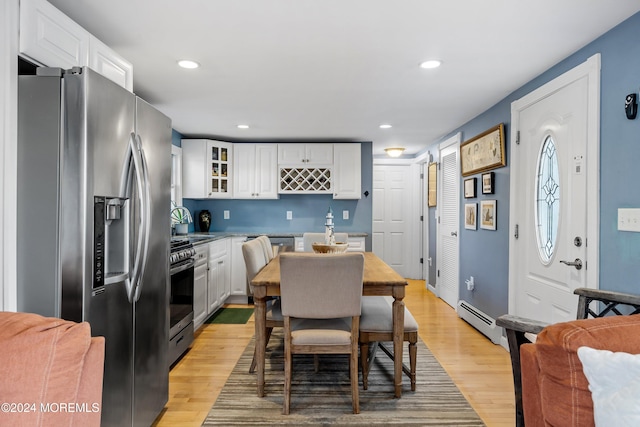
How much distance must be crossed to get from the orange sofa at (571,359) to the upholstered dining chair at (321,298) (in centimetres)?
121


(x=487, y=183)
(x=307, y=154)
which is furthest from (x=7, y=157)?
(x=307, y=154)

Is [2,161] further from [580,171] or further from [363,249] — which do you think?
[363,249]

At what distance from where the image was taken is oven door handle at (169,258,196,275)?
2.91 metres

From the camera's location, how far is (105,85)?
1627mm

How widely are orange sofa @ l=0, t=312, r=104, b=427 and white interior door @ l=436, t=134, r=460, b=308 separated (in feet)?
14.0

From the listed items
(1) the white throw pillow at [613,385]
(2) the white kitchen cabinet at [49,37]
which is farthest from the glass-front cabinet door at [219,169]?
(1) the white throw pillow at [613,385]

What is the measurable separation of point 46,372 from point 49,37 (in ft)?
4.92

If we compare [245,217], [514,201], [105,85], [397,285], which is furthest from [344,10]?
[245,217]

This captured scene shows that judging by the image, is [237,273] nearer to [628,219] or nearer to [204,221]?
[204,221]

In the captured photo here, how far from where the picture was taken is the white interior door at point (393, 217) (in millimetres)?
6789

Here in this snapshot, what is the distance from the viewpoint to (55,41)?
1726 mm

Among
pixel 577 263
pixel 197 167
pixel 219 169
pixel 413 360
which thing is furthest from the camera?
pixel 219 169

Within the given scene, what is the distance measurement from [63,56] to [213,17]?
2.44 feet

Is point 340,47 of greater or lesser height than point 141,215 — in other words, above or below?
above
